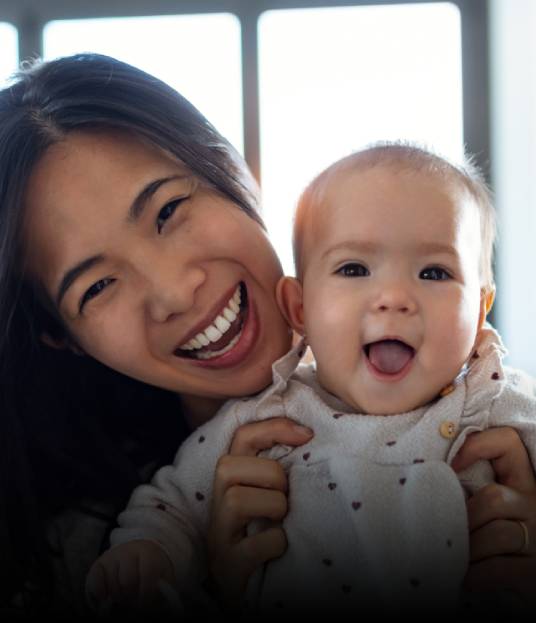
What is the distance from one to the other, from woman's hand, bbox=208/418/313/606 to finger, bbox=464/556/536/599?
9.8 inches

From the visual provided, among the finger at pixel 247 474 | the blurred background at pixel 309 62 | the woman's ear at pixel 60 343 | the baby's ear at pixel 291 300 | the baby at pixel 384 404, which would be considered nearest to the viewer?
the baby at pixel 384 404

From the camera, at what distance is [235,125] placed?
3.50 m

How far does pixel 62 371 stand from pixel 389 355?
670 millimetres

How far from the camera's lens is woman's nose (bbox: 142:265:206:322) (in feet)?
3.91

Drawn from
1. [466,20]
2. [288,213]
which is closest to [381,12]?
[466,20]

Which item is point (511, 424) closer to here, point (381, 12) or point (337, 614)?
point (337, 614)

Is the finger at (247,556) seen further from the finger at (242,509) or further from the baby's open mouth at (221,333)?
the baby's open mouth at (221,333)

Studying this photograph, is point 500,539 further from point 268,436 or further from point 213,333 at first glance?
point 213,333

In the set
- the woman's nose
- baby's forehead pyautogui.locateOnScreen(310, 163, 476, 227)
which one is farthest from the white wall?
the woman's nose

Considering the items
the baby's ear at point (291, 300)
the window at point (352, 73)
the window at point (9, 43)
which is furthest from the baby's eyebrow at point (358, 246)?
the window at point (9, 43)

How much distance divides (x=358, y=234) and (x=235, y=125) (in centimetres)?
251

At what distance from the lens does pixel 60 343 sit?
1436mm

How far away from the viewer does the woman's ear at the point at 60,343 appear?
1.42 meters

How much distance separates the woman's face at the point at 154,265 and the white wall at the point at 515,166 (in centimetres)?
195
